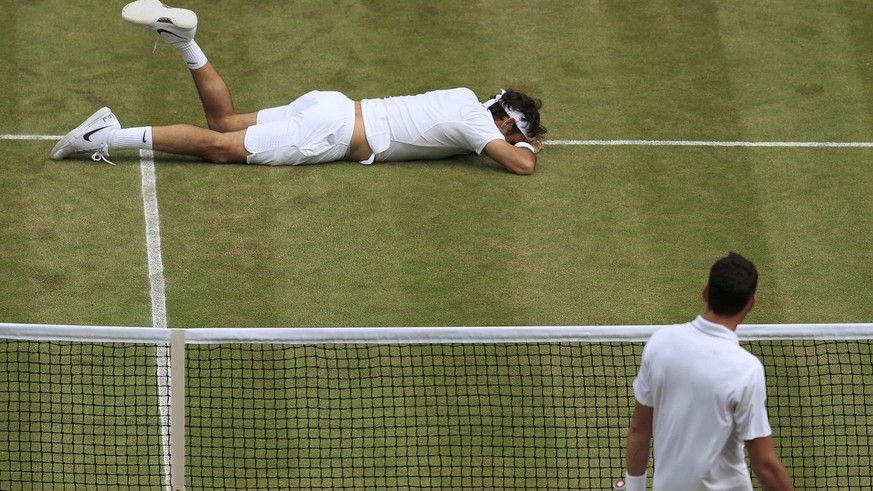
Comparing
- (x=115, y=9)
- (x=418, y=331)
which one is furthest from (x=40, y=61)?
(x=418, y=331)

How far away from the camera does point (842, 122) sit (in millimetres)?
12516

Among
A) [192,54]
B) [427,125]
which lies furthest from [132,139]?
[427,125]

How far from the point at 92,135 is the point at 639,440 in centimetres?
643

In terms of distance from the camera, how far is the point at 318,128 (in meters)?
11.3

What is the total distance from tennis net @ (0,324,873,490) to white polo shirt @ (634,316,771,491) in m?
1.40

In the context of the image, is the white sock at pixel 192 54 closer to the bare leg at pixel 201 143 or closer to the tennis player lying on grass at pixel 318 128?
the tennis player lying on grass at pixel 318 128

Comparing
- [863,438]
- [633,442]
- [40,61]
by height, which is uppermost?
[40,61]

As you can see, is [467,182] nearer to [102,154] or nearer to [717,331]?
[102,154]

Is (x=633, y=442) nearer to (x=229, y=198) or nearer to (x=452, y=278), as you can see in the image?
(x=452, y=278)

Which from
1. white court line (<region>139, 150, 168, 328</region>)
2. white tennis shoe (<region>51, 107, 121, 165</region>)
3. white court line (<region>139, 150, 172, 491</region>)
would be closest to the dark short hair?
white court line (<region>139, 150, 172, 491</region>)

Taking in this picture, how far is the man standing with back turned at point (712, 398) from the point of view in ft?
19.4

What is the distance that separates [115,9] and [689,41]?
6022mm

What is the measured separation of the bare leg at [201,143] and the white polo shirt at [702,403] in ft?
19.5

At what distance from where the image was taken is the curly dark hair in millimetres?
11375
